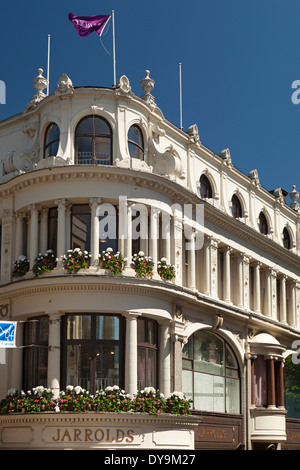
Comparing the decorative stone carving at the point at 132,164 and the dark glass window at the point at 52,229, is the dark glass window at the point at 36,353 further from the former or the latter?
the decorative stone carving at the point at 132,164

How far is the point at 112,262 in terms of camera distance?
117ft

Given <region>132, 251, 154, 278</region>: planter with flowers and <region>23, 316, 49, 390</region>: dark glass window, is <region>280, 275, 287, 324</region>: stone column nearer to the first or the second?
<region>132, 251, 154, 278</region>: planter with flowers

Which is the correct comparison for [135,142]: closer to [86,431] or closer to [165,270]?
[165,270]

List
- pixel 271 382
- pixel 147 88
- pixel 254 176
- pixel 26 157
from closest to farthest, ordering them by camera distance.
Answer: pixel 26 157
pixel 147 88
pixel 271 382
pixel 254 176

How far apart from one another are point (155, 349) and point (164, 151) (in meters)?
10.0

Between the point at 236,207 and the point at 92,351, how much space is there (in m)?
16.4

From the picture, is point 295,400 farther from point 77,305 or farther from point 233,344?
point 77,305

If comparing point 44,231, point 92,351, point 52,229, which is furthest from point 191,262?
point 92,351

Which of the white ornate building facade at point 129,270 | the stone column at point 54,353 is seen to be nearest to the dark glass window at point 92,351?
the white ornate building facade at point 129,270

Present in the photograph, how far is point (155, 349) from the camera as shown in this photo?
122ft

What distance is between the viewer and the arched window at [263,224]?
51.4 metres

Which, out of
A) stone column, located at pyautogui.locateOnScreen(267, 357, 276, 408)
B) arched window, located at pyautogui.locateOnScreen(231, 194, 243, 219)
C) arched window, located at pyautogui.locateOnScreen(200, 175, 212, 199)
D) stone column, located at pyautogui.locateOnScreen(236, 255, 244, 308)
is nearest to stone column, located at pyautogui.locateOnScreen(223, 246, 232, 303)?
stone column, located at pyautogui.locateOnScreen(236, 255, 244, 308)
